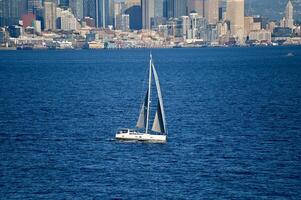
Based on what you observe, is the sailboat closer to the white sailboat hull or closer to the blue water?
the white sailboat hull

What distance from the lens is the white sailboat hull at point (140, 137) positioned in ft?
231

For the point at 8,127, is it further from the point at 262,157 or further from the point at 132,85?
the point at 132,85

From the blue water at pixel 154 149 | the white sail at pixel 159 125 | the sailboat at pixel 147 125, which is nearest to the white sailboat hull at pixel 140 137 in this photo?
the sailboat at pixel 147 125

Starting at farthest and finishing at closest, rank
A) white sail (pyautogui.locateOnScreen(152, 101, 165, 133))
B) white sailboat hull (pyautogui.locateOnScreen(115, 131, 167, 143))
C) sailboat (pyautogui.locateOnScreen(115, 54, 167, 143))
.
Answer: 1. white sail (pyautogui.locateOnScreen(152, 101, 165, 133))
2. sailboat (pyautogui.locateOnScreen(115, 54, 167, 143))
3. white sailboat hull (pyautogui.locateOnScreen(115, 131, 167, 143))

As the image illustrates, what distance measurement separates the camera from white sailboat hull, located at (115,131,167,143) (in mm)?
70438

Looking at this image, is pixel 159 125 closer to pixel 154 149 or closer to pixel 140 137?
pixel 140 137

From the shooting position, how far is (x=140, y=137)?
71.0 m

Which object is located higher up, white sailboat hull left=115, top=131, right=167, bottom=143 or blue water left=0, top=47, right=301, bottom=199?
white sailboat hull left=115, top=131, right=167, bottom=143

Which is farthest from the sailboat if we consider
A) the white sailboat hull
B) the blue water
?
the blue water

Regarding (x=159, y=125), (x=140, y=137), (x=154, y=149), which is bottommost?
(x=154, y=149)

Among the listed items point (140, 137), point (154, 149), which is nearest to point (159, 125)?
point (140, 137)

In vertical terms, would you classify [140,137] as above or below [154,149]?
above

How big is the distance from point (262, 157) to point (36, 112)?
3590 cm

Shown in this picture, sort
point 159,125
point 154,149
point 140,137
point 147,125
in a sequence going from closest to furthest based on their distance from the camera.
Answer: point 154,149 < point 140,137 < point 147,125 < point 159,125
